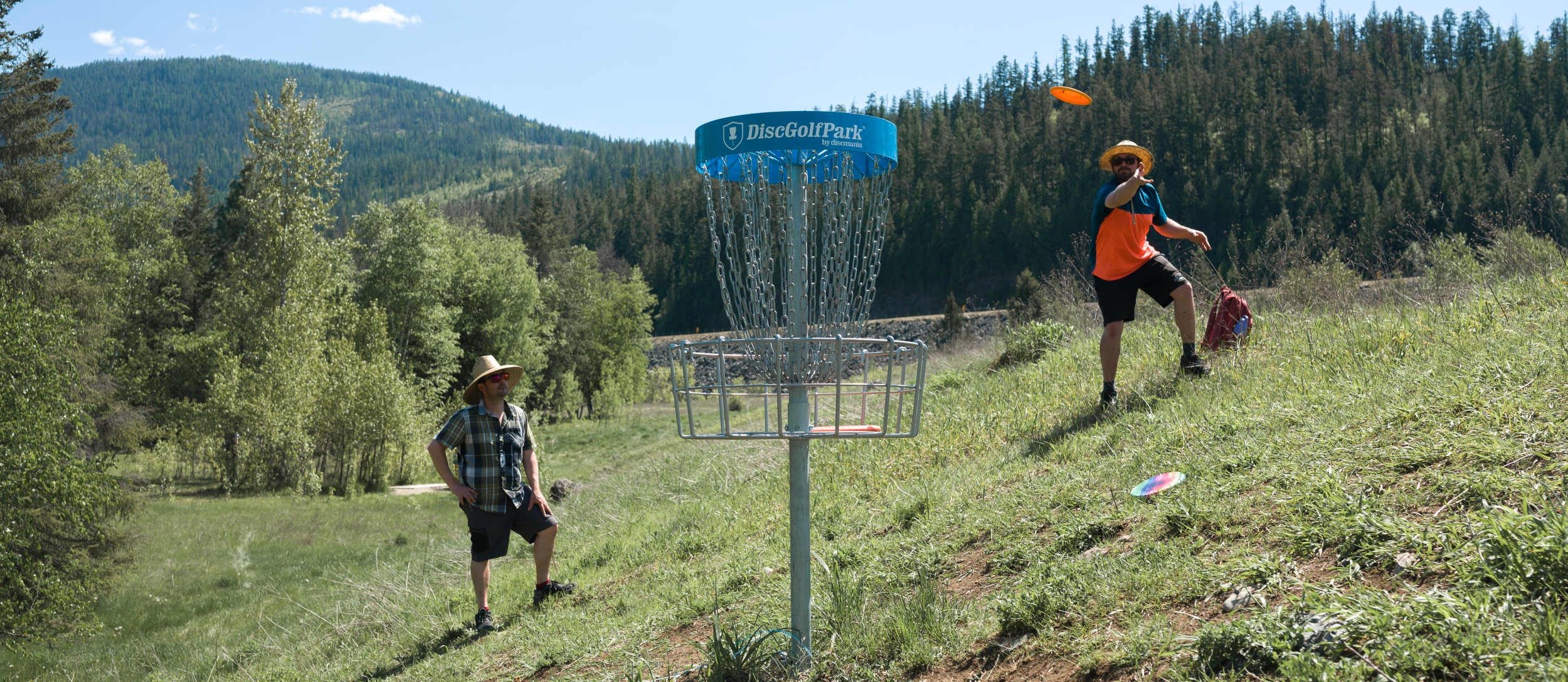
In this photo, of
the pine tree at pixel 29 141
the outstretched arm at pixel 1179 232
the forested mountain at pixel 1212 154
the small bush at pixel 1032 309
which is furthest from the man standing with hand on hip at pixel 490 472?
the forested mountain at pixel 1212 154

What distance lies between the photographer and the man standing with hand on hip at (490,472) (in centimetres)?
556

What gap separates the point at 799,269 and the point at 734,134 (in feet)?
1.80

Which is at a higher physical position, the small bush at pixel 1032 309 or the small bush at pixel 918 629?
the small bush at pixel 1032 309

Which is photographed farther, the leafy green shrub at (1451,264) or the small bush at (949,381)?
the small bush at (949,381)

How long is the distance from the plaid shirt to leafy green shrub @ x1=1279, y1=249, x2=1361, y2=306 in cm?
669

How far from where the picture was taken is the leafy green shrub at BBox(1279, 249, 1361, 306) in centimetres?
795

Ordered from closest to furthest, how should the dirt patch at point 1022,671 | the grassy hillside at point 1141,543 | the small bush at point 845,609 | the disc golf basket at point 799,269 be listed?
the grassy hillside at point 1141,543 < the dirt patch at point 1022,671 < the disc golf basket at point 799,269 < the small bush at point 845,609

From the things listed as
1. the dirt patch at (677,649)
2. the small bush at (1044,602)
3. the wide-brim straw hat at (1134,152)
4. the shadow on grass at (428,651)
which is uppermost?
the wide-brim straw hat at (1134,152)

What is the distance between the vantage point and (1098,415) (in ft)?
19.6

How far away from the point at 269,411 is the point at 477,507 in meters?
21.3

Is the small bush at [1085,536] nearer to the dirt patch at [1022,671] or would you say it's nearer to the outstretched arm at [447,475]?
the dirt patch at [1022,671]

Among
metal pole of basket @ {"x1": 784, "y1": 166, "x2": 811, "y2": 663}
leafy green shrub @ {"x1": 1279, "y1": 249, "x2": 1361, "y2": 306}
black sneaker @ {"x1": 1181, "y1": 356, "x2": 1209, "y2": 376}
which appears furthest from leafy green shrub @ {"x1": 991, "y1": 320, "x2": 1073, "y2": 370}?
metal pole of basket @ {"x1": 784, "y1": 166, "x2": 811, "y2": 663}

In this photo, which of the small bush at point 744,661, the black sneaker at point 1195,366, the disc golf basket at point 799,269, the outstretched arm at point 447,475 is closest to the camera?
the disc golf basket at point 799,269

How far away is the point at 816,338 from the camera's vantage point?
9.32 feet
